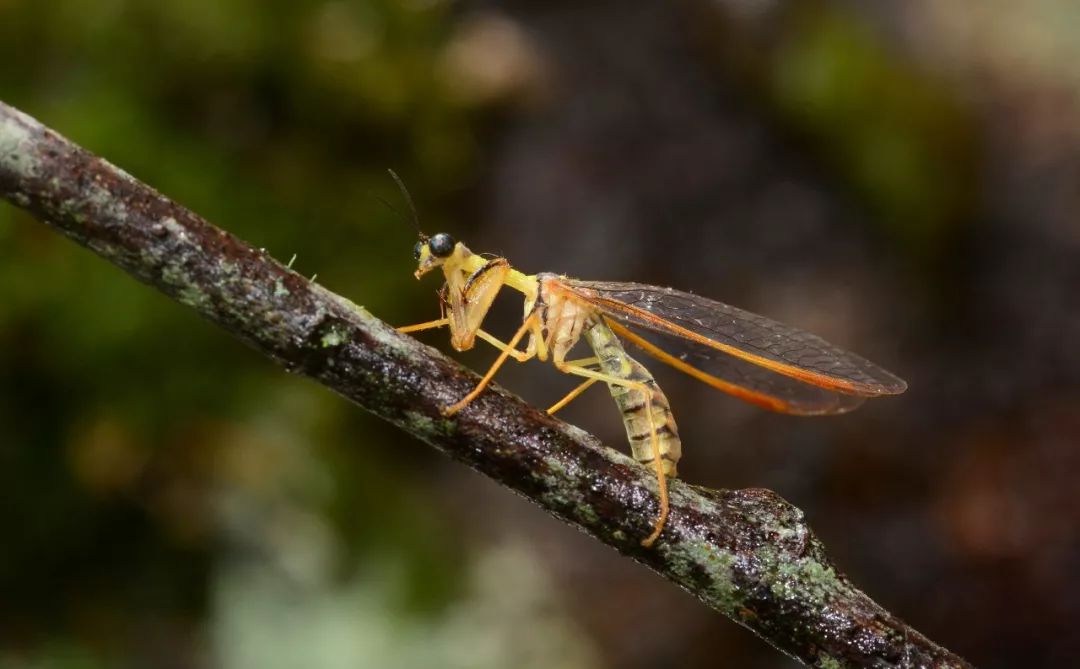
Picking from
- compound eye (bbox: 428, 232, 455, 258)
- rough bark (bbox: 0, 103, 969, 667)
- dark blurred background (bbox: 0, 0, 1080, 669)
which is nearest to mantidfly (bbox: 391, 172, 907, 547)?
compound eye (bbox: 428, 232, 455, 258)

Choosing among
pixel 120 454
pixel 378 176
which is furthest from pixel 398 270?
pixel 120 454

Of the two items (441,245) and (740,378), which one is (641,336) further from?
(441,245)

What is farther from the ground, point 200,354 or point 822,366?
point 822,366

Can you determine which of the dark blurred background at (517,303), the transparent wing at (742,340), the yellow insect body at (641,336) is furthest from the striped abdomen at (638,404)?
the dark blurred background at (517,303)

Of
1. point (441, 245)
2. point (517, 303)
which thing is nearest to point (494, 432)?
point (441, 245)

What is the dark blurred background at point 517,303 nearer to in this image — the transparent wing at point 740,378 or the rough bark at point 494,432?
the transparent wing at point 740,378

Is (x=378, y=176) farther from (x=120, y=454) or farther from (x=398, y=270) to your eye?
(x=120, y=454)
